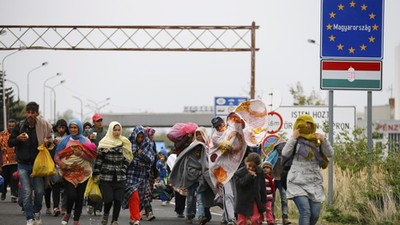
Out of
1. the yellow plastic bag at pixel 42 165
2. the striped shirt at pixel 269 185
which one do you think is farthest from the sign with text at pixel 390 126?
the yellow plastic bag at pixel 42 165

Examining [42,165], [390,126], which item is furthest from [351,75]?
[390,126]

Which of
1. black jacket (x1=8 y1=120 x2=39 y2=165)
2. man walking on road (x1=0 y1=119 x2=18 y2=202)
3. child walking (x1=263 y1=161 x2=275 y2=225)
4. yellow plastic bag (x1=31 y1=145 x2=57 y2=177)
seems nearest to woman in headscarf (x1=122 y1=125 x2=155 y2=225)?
yellow plastic bag (x1=31 y1=145 x2=57 y2=177)

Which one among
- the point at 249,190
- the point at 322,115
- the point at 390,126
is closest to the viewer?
the point at 249,190

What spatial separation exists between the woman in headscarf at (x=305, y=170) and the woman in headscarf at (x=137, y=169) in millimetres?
4365

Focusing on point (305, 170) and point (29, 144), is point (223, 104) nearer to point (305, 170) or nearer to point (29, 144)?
point (29, 144)

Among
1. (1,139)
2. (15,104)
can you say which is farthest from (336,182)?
(15,104)

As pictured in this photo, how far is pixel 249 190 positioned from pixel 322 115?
2573 cm

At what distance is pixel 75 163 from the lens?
16125mm

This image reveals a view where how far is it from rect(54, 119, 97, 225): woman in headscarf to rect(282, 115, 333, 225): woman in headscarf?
13.8 feet

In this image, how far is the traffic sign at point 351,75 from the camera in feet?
59.3

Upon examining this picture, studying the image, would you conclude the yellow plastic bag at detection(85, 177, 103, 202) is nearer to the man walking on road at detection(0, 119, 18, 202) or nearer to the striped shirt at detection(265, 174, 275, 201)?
the striped shirt at detection(265, 174, 275, 201)

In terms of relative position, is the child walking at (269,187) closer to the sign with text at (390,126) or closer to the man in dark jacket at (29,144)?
the man in dark jacket at (29,144)

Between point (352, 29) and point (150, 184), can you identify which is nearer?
point (352, 29)

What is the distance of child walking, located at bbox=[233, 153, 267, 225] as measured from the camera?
14086mm
